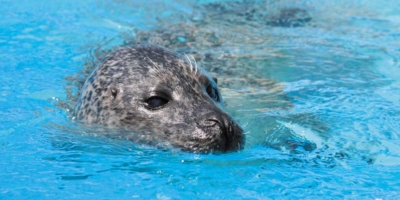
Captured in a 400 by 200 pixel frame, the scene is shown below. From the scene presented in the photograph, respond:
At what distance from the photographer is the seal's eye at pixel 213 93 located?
447 centimetres

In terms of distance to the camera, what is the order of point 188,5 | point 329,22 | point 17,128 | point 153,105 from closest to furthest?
point 153,105 → point 17,128 → point 329,22 → point 188,5

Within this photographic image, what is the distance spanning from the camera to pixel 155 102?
4184 millimetres

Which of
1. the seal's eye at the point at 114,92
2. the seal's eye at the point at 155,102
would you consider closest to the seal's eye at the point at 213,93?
the seal's eye at the point at 155,102

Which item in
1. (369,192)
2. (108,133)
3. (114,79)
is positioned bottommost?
(369,192)

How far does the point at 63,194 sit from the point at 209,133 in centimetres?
96

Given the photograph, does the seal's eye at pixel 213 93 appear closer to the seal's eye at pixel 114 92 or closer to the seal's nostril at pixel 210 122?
the seal's nostril at pixel 210 122

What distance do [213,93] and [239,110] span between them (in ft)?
3.10

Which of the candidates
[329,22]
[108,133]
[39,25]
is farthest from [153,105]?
[329,22]

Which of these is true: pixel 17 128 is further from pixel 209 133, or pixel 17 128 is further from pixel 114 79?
pixel 209 133

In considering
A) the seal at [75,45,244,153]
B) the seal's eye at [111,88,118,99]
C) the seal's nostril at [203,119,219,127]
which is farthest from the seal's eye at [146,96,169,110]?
the seal's nostril at [203,119,219,127]

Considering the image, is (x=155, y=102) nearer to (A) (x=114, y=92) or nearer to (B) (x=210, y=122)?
(A) (x=114, y=92)

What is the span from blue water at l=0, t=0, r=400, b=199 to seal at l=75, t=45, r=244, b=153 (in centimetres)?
11

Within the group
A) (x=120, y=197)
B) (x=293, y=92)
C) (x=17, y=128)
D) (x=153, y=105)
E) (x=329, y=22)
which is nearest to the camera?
(x=120, y=197)

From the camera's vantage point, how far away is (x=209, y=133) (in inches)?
153
